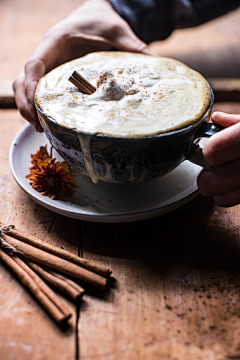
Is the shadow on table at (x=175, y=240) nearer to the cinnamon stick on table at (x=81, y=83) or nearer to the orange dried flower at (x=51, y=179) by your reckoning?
the orange dried flower at (x=51, y=179)

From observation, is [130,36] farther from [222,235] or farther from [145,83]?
[222,235]

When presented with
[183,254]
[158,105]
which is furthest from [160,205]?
[158,105]

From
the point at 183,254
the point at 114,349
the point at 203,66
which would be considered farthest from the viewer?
the point at 203,66

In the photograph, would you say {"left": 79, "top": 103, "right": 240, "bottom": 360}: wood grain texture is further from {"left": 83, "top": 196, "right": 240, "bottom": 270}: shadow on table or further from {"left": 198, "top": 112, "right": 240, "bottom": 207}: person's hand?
{"left": 198, "top": 112, "right": 240, "bottom": 207}: person's hand

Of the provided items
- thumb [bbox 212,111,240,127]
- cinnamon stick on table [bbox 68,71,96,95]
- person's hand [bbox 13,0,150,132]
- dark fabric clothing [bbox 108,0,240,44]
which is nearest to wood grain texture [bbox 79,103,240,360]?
thumb [bbox 212,111,240,127]

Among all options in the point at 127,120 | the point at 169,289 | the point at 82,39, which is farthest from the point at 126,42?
the point at 169,289
